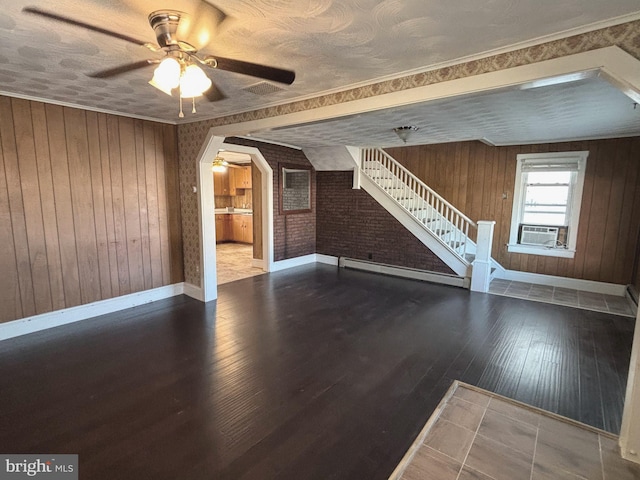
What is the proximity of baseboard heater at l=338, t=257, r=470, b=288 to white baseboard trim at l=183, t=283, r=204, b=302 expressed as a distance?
10.3ft

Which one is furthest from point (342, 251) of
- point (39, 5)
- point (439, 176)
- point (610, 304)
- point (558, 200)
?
point (39, 5)

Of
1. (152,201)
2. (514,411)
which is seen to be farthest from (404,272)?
(152,201)

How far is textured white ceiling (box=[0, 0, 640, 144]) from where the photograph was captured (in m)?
A: 1.66

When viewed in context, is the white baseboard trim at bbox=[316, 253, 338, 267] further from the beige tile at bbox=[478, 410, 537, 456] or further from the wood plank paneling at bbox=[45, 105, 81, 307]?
the beige tile at bbox=[478, 410, 537, 456]

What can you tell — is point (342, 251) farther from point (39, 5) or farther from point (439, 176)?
point (39, 5)

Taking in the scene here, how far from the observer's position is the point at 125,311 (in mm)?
4367

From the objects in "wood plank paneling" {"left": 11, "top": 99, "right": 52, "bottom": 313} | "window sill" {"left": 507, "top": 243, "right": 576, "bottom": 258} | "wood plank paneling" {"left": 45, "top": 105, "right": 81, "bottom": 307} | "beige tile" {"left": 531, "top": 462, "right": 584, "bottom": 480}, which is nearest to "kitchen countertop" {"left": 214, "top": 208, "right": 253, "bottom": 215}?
"wood plank paneling" {"left": 45, "top": 105, "right": 81, "bottom": 307}

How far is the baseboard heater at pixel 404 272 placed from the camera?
565 centimetres

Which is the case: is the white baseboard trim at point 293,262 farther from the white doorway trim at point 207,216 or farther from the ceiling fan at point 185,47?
the ceiling fan at point 185,47

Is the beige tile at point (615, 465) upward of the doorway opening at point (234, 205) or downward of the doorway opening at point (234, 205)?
downward

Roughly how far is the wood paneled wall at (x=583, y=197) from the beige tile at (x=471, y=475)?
5.01 m

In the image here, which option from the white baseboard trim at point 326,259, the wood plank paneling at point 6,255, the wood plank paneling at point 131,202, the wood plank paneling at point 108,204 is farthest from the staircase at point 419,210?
the wood plank paneling at point 6,255

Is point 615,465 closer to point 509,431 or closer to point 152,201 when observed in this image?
point 509,431

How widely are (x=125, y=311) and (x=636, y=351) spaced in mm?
5105
